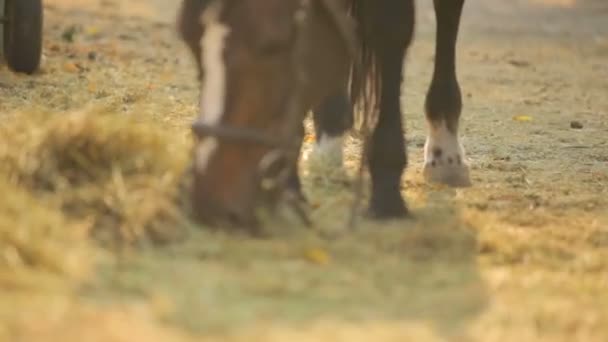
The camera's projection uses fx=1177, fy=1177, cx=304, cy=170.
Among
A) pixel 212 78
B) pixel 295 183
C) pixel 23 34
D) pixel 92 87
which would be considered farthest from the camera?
pixel 23 34

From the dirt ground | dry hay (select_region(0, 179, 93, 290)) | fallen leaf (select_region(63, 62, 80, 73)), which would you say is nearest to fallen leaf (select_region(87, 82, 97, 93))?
the dirt ground

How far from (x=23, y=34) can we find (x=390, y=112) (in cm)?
335

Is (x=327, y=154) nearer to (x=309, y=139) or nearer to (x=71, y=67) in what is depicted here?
(x=309, y=139)

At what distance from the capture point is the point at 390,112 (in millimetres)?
3162

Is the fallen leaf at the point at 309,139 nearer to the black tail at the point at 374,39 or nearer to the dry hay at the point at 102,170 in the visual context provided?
the black tail at the point at 374,39

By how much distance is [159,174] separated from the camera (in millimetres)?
2758

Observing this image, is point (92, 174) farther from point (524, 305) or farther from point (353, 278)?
point (524, 305)

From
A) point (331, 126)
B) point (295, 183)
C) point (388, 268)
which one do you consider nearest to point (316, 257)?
point (388, 268)

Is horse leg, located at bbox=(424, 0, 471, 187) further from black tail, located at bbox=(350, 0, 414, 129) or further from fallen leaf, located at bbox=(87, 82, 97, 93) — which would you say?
fallen leaf, located at bbox=(87, 82, 97, 93)

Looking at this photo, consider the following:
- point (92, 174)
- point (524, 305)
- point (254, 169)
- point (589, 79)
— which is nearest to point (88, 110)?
point (92, 174)

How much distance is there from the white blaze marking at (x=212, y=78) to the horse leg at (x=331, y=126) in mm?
1508

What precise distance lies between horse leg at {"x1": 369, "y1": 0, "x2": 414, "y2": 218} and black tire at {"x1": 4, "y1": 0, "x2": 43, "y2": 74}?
10.7ft

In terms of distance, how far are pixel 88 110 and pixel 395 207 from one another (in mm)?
842

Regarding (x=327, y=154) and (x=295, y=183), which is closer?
(x=295, y=183)
